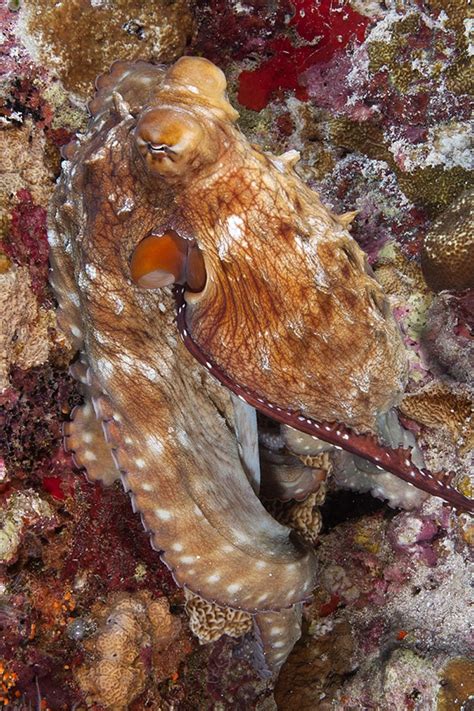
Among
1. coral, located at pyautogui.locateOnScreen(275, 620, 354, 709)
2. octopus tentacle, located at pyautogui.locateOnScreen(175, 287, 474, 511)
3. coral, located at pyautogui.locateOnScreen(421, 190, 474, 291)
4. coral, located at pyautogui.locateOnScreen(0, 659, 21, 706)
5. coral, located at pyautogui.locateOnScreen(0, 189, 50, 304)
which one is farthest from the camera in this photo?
coral, located at pyautogui.locateOnScreen(275, 620, 354, 709)

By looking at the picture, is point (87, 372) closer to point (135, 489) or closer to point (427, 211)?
point (135, 489)

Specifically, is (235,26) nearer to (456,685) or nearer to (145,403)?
(145,403)

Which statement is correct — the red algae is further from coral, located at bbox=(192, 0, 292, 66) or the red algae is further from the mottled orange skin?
the mottled orange skin

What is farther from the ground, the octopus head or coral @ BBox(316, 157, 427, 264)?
the octopus head

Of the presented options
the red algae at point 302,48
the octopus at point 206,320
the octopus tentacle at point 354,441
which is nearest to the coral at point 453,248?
the octopus at point 206,320

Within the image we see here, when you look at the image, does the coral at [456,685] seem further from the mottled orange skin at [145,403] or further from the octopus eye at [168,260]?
the octopus eye at [168,260]

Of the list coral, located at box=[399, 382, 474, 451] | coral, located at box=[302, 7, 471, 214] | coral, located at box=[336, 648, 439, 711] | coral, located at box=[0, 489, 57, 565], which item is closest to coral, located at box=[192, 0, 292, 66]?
coral, located at box=[302, 7, 471, 214]

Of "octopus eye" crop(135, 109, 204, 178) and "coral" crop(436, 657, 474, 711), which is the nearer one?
"octopus eye" crop(135, 109, 204, 178)
